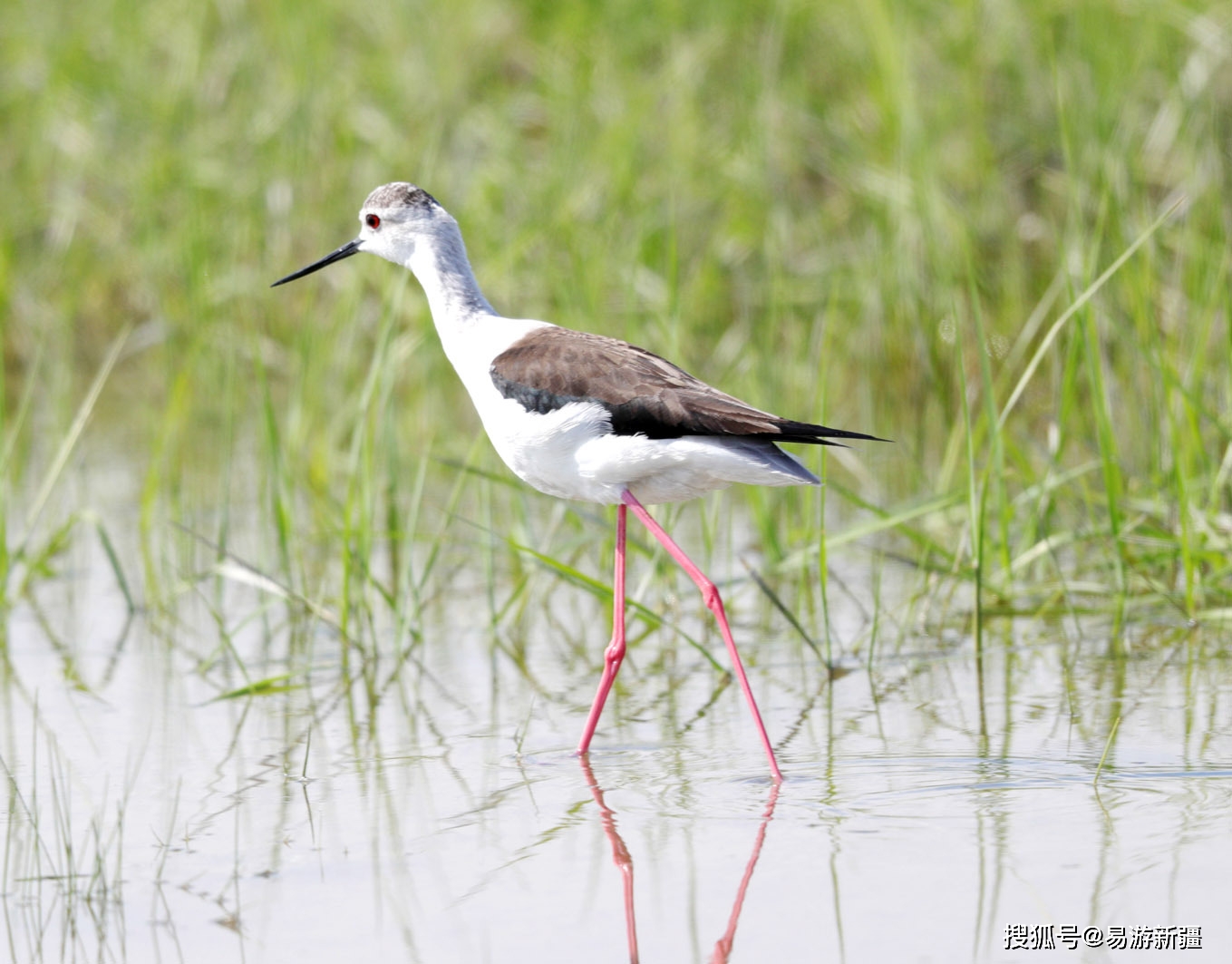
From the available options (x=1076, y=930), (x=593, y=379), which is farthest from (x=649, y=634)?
(x=1076, y=930)

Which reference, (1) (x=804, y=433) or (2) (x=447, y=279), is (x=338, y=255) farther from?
(1) (x=804, y=433)

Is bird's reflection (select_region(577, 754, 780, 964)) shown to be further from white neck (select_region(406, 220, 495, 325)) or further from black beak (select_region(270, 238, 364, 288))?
black beak (select_region(270, 238, 364, 288))

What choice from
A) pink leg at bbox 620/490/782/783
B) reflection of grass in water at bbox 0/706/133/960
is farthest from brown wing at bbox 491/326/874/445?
reflection of grass in water at bbox 0/706/133/960

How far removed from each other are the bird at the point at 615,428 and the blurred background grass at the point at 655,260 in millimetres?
433

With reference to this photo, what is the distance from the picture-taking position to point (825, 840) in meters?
3.57

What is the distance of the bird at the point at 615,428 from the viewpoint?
13.5 feet

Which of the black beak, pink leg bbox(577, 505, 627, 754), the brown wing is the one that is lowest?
pink leg bbox(577, 505, 627, 754)

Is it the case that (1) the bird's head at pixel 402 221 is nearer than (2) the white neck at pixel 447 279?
No

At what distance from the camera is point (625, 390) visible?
4.22 meters

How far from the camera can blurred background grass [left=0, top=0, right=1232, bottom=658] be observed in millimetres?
5262

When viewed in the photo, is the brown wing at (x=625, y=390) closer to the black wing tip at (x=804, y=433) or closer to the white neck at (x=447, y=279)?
the black wing tip at (x=804, y=433)

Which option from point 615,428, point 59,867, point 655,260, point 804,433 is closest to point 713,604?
point 615,428

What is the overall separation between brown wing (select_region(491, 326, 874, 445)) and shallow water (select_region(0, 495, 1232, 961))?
0.78m

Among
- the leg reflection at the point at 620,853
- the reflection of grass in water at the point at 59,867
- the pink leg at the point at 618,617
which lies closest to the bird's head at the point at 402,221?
the pink leg at the point at 618,617
